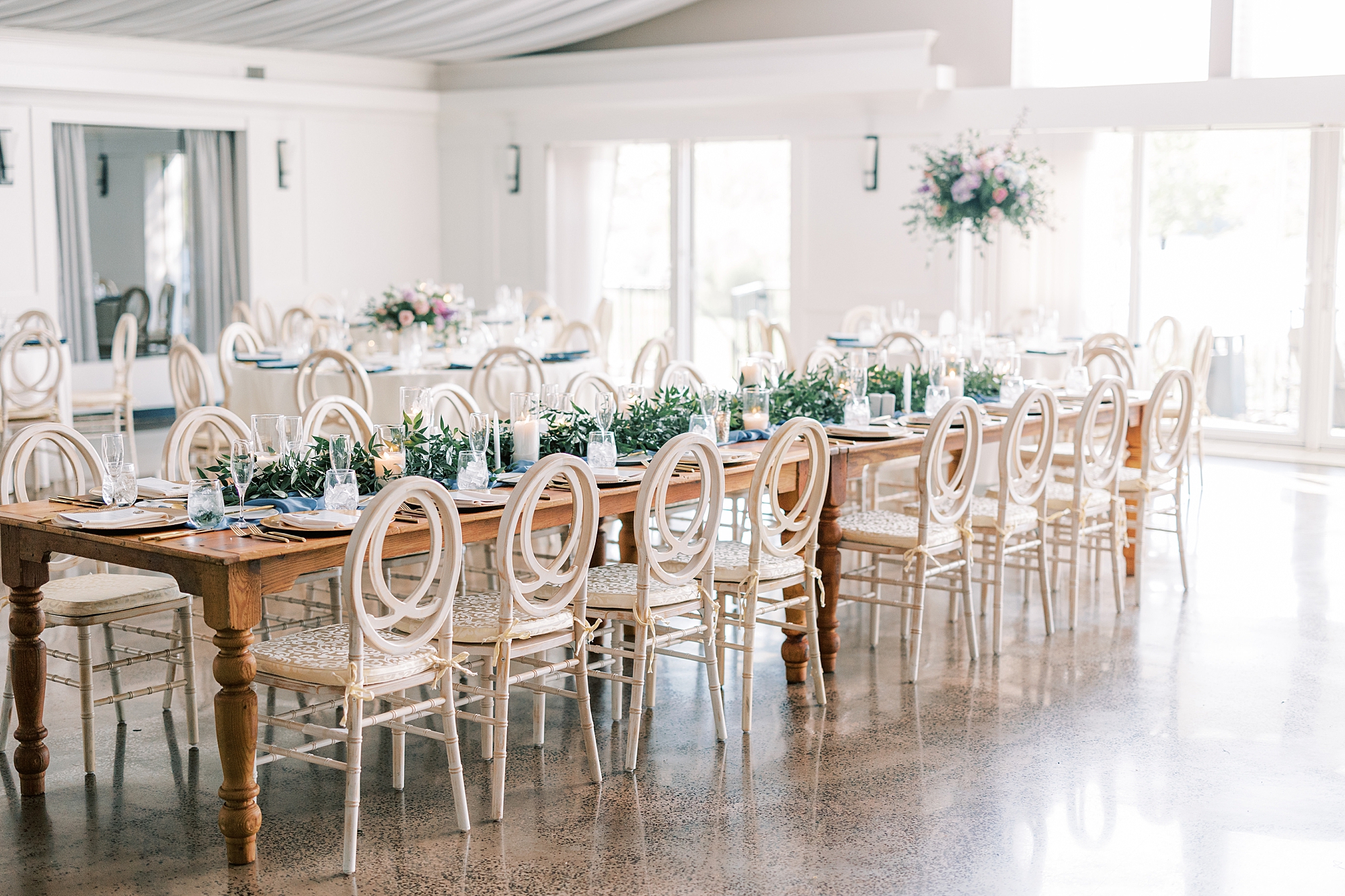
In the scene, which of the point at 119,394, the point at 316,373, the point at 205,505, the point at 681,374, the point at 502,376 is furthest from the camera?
the point at 119,394

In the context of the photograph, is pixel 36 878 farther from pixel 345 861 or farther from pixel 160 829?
pixel 345 861

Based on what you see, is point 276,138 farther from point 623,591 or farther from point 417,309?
point 623,591

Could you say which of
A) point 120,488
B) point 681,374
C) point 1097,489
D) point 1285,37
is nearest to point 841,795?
point 120,488

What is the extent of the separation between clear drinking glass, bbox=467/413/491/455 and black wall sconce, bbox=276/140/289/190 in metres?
7.92

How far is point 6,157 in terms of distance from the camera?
9.55 meters

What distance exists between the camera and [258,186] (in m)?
11.3

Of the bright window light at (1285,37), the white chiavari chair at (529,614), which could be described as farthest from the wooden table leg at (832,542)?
the bright window light at (1285,37)

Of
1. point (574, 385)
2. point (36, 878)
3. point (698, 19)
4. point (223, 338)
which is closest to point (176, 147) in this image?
point (223, 338)

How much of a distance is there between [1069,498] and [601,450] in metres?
2.22

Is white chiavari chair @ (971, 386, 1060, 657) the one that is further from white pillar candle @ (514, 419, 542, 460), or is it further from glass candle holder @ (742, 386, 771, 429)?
white pillar candle @ (514, 419, 542, 460)

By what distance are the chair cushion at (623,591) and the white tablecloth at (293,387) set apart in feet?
11.7

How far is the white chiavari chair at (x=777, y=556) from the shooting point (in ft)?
14.3

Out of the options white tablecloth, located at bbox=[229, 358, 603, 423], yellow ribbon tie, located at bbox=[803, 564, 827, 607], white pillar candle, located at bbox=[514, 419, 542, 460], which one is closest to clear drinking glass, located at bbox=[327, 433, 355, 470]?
white pillar candle, located at bbox=[514, 419, 542, 460]

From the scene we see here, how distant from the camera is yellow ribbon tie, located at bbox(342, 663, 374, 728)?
3389 mm
